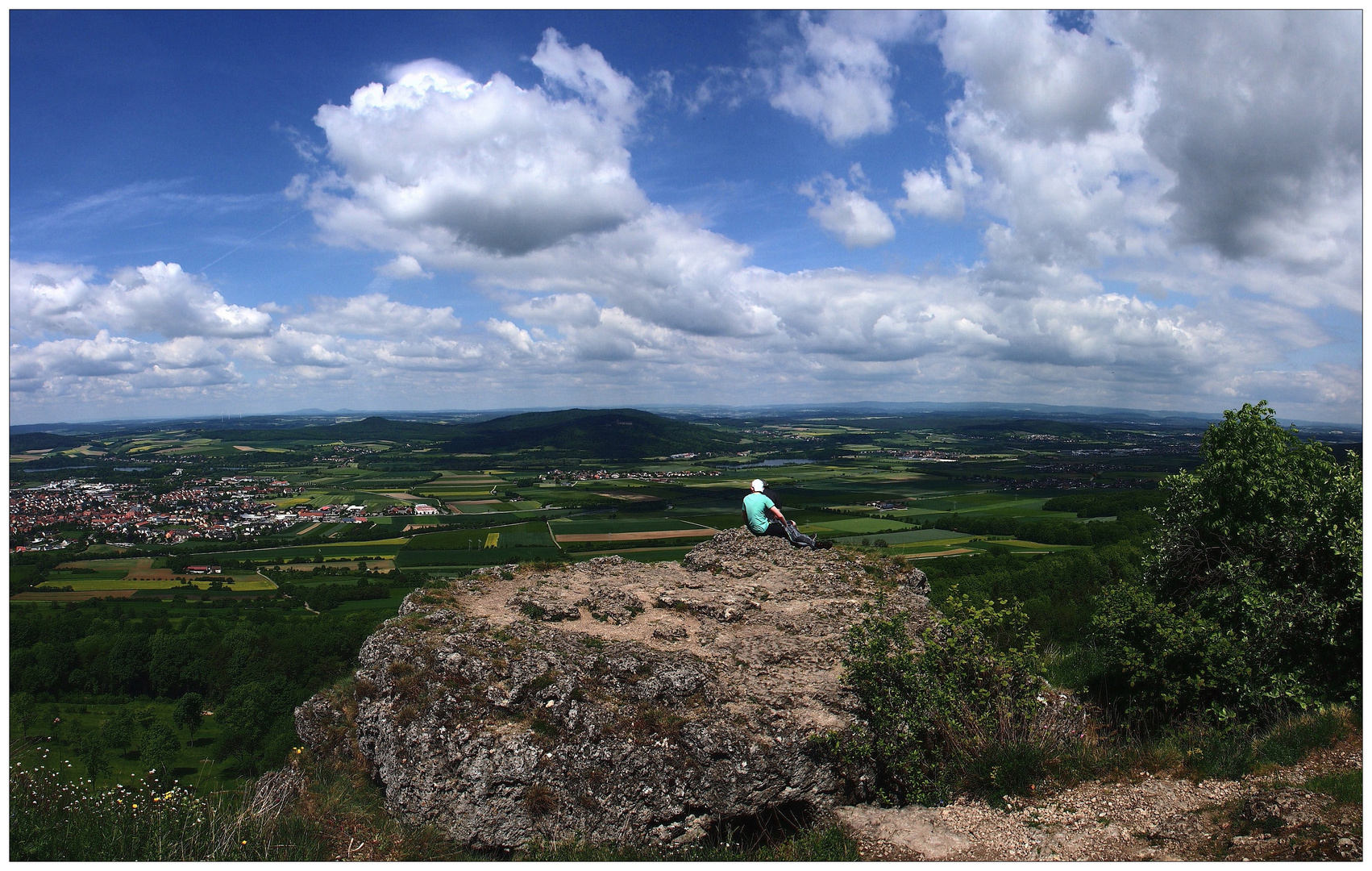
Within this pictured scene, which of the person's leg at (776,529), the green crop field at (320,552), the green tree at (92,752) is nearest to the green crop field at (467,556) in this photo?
the green crop field at (320,552)

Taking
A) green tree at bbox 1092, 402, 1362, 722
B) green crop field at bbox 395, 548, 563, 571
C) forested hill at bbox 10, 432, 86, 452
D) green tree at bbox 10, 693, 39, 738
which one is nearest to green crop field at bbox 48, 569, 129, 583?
green tree at bbox 10, 693, 39, 738

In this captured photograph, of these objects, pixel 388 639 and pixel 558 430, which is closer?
pixel 388 639

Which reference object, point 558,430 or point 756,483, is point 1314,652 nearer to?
point 756,483

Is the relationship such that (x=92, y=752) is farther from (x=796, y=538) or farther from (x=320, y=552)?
(x=320, y=552)

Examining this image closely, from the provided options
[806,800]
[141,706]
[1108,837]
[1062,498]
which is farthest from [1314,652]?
[1062,498]

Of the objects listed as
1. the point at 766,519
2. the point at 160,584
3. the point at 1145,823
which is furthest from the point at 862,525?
the point at 160,584

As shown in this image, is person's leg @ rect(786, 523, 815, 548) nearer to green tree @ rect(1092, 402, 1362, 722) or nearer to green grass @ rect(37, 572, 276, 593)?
green tree @ rect(1092, 402, 1362, 722)
